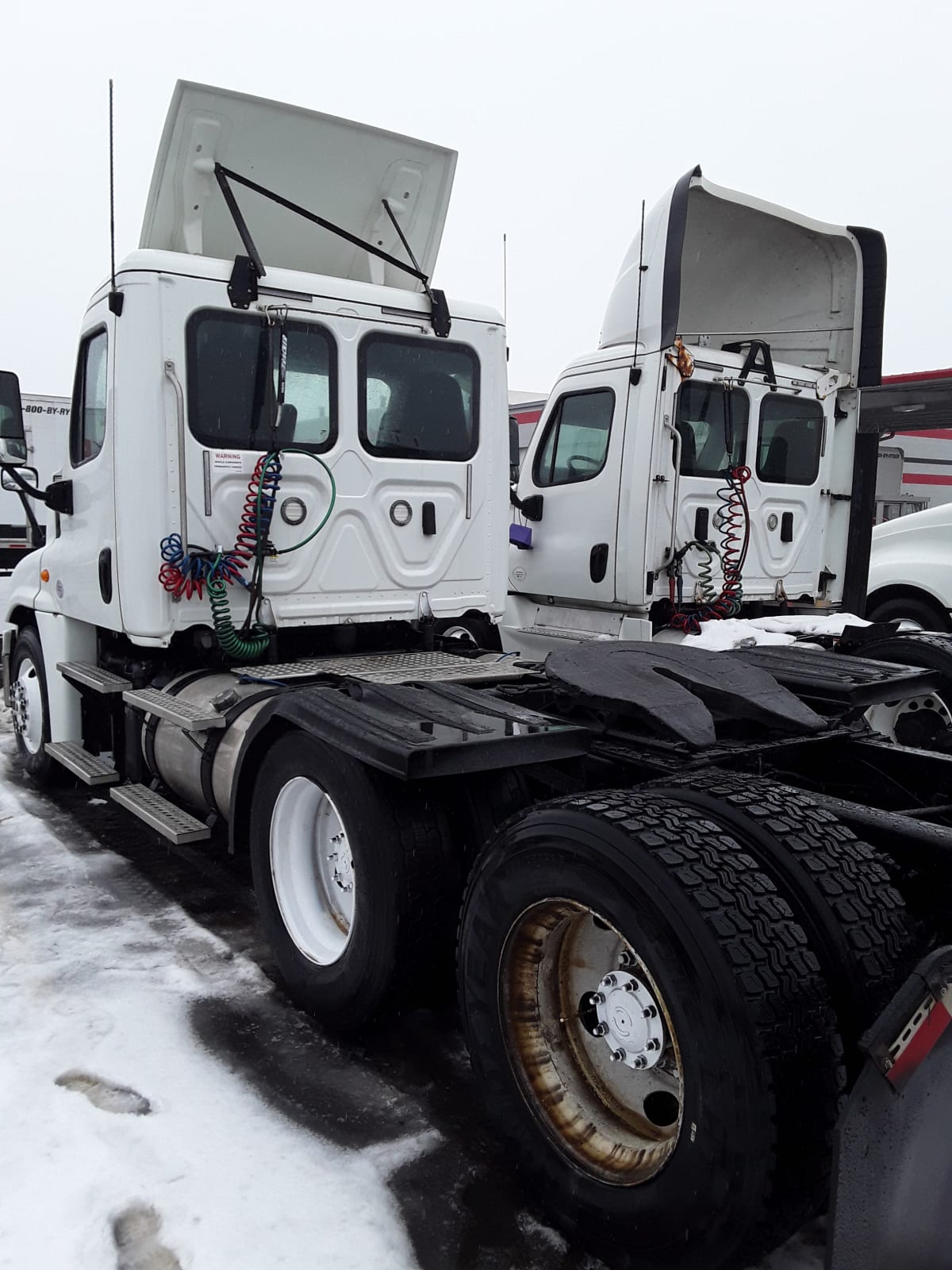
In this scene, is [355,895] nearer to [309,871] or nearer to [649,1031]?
[309,871]

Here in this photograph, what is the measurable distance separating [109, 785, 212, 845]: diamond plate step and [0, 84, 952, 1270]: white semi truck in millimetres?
33

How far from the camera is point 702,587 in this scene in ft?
20.4

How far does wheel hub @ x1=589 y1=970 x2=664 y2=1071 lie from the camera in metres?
2.29

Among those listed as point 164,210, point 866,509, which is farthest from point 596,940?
point 866,509

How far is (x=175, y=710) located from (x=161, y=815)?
470 millimetres

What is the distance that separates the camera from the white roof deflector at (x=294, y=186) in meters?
4.66

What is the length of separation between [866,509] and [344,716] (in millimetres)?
4890

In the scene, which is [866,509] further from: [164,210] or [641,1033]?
[641,1033]

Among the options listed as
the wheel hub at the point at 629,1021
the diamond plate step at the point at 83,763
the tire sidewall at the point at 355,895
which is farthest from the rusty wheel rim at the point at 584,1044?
the diamond plate step at the point at 83,763

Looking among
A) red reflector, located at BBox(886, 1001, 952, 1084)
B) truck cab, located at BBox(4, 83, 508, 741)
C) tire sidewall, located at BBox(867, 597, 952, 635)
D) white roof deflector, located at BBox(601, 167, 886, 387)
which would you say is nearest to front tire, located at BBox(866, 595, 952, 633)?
tire sidewall, located at BBox(867, 597, 952, 635)

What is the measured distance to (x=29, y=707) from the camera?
20.2 ft

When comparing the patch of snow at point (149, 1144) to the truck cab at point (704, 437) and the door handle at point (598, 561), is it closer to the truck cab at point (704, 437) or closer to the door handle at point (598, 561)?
the door handle at point (598, 561)

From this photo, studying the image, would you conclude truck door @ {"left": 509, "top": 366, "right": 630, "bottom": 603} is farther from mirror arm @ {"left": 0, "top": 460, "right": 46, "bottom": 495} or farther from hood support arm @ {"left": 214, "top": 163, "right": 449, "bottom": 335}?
mirror arm @ {"left": 0, "top": 460, "right": 46, "bottom": 495}

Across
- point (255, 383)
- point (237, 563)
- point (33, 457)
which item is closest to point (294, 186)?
point (255, 383)
